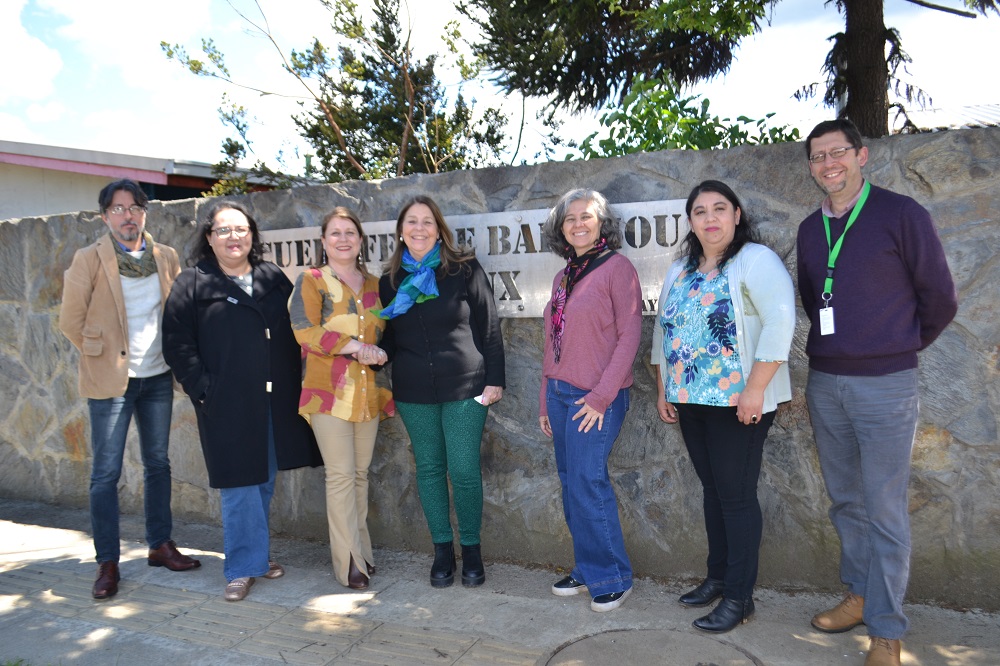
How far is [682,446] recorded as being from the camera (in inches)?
140

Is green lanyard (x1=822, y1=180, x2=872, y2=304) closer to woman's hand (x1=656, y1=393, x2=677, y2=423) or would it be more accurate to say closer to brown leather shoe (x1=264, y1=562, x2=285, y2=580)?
woman's hand (x1=656, y1=393, x2=677, y2=423)

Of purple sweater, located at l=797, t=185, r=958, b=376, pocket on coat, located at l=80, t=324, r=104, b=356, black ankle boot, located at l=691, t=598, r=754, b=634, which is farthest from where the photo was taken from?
pocket on coat, located at l=80, t=324, r=104, b=356

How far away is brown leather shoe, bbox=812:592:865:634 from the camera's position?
2.96 metres

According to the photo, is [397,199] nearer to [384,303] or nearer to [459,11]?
[384,303]

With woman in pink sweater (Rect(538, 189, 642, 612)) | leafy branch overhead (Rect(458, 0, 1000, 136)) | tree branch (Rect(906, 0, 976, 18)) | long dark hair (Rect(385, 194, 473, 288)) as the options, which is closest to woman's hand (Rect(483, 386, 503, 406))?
woman in pink sweater (Rect(538, 189, 642, 612))

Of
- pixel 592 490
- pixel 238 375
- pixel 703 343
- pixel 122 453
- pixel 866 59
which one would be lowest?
pixel 592 490

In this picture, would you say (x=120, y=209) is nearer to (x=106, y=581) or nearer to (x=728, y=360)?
(x=106, y=581)

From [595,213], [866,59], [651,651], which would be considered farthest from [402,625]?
[866,59]

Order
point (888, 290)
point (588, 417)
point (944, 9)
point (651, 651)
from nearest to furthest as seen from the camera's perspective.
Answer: point (888, 290), point (651, 651), point (588, 417), point (944, 9)

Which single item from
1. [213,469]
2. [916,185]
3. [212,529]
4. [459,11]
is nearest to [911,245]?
[916,185]

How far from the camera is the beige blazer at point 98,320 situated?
3.75 m

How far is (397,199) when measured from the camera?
4.13 metres

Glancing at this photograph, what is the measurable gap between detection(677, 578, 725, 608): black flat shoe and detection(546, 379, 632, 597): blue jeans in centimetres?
25

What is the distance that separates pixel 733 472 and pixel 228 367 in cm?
230
